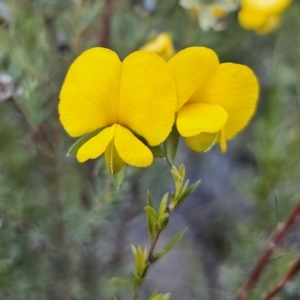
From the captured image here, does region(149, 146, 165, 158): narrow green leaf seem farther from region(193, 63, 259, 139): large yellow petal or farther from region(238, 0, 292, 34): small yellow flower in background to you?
region(238, 0, 292, 34): small yellow flower in background

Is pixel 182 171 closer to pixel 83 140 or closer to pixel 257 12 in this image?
pixel 83 140

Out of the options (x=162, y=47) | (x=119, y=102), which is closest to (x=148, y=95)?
(x=119, y=102)

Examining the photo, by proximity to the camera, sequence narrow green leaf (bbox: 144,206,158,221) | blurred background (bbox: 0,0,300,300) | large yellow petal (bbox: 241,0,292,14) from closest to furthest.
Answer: narrow green leaf (bbox: 144,206,158,221), blurred background (bbox: 0,0,300,300), large yellow petal (bbox: 241,0,292,14)

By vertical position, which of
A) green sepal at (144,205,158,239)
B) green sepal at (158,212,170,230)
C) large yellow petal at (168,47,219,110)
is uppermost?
large yellow petal at (168,47,219,110)

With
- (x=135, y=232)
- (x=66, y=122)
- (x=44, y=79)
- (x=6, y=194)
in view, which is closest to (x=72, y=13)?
(x=44, y=79)

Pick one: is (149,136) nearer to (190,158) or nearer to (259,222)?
(259,222)

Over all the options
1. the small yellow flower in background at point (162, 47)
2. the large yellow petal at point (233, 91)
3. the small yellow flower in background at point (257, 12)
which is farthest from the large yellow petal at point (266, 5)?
the large yellow petal at point (233, 91)

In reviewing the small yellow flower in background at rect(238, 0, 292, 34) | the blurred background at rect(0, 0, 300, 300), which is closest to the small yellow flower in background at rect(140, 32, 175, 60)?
the blurred background at rect(0, 0, 300, 300)
